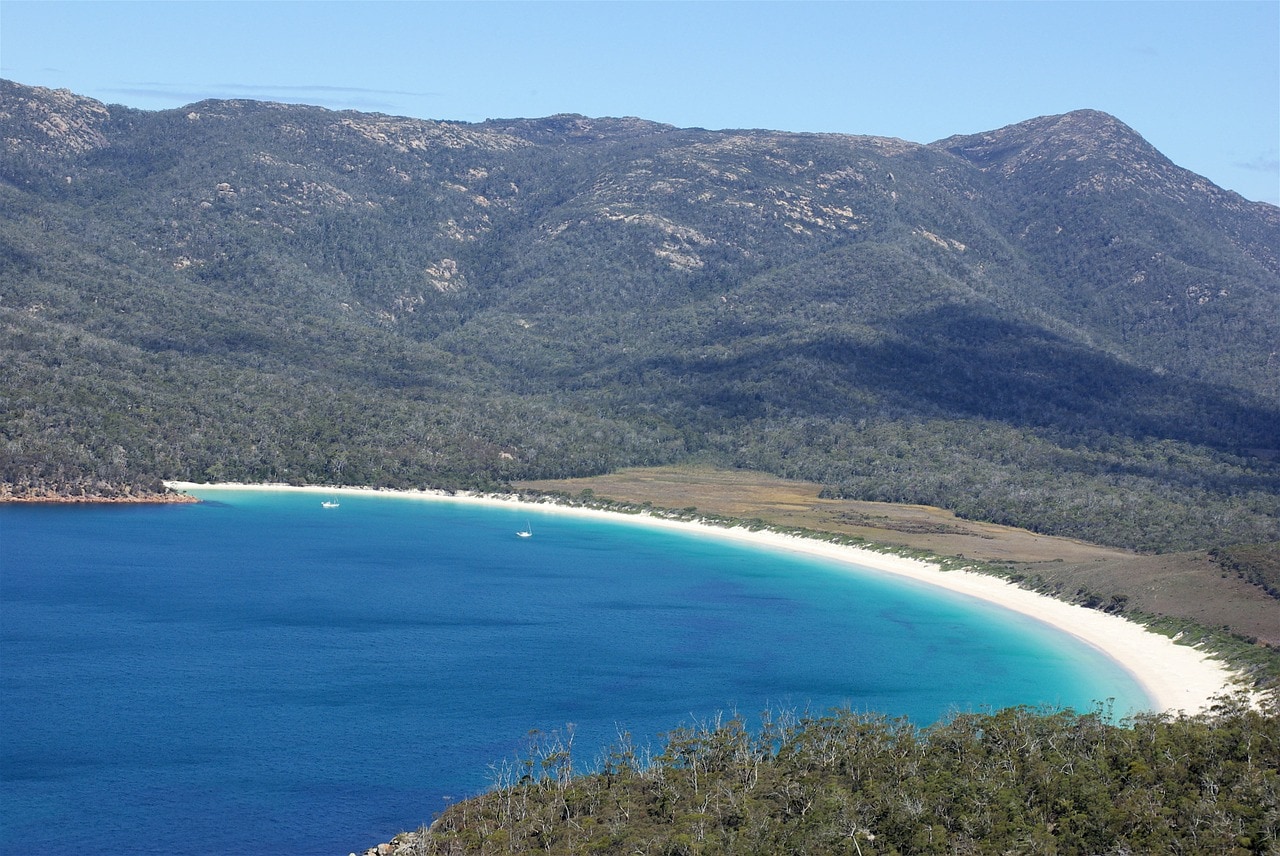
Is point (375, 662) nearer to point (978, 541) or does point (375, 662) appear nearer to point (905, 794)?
point (905, 794)

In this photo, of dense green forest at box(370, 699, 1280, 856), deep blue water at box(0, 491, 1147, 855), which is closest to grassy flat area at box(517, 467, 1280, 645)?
deep blue water at box(0, 491, 1147, 855)

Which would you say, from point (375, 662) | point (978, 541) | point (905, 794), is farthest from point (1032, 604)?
point (905, 794)

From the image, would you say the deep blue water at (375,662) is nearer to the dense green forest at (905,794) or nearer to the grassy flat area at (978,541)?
the dense green forest at (905,794)

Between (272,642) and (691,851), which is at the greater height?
(691,851)

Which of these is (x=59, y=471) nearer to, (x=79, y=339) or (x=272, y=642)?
(x=79, y=339)

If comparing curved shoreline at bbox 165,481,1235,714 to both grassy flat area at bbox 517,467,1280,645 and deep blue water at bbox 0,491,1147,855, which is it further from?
grassy flat area at bbox 517,467,1280,645

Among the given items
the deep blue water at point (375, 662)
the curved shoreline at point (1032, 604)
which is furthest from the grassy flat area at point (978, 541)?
the deep blue water at point (375, 662)

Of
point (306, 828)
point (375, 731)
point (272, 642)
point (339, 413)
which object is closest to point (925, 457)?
point (339, 413)
